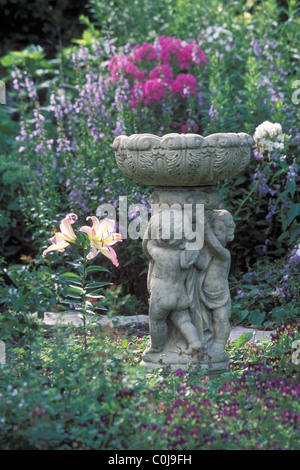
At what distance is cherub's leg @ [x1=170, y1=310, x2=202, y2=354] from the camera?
4.56 meters

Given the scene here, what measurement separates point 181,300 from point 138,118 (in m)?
3.07

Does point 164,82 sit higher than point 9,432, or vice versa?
point 164,82

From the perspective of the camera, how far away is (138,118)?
7.18m

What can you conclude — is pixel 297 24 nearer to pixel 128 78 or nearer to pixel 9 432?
pixel 128 78

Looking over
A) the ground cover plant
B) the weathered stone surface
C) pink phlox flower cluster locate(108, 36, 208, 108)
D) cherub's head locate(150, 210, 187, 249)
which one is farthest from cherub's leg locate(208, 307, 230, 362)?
pink phlox flower cluster locate(108, 36, 208, 108)

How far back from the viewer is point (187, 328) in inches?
181

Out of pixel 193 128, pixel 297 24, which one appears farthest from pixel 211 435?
pixel 297 24

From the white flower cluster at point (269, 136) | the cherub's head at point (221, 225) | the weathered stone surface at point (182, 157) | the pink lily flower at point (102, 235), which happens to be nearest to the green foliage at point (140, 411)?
the pink lily flower at point (102, 235)

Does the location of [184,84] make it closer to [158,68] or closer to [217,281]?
[158,68]

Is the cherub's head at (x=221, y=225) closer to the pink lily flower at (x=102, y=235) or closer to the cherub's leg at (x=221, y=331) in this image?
the cherub's leg at (x=221, y=331)

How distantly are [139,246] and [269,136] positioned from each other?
1.52 m

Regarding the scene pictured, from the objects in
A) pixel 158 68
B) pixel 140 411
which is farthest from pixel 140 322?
pixel 158 68

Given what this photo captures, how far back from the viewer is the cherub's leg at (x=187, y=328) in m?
4.56

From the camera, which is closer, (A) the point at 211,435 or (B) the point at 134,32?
(A) the point at 211,435
